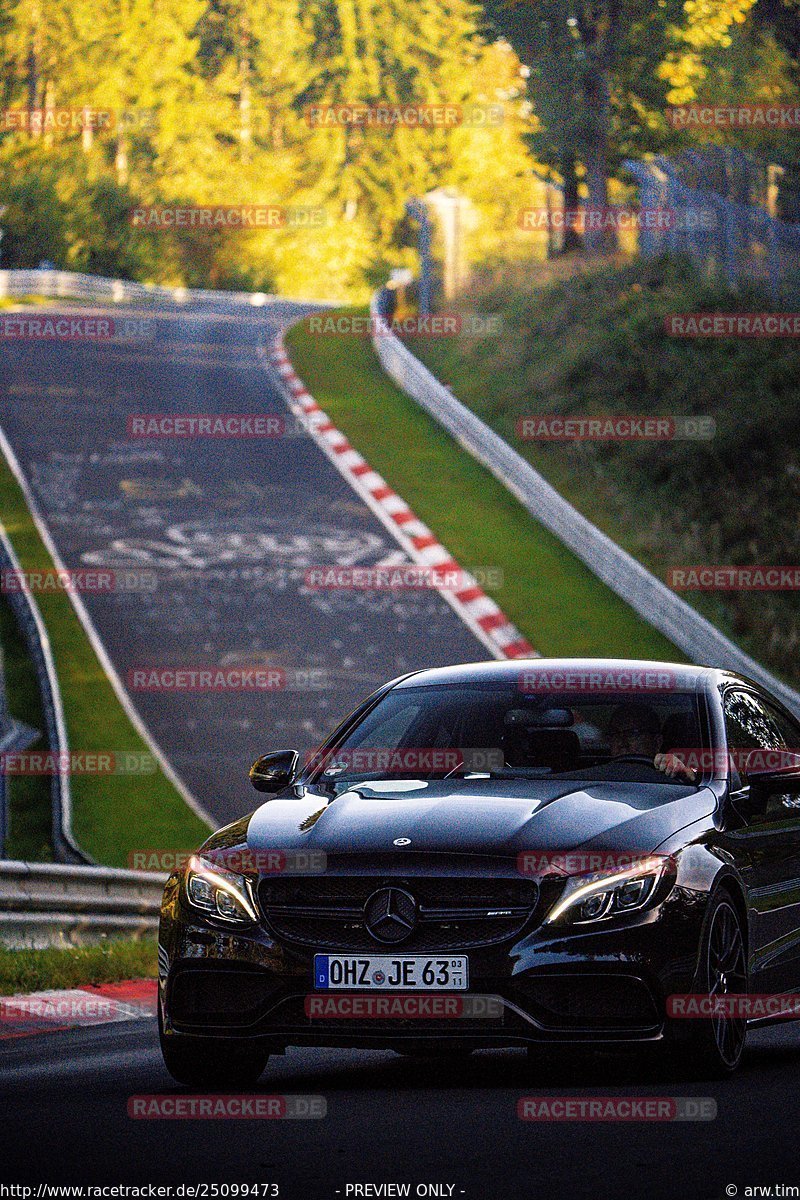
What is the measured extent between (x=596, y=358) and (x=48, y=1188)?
34067mm

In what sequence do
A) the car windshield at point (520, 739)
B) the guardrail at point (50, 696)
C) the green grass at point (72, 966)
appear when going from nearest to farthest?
the car windshield at point (520, 739) < the green grass at point (72, 966) < the guardrail at point (50, 696)

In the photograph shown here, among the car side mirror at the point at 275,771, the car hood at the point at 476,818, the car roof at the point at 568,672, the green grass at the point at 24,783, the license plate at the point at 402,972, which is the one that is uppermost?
the car roof at the point at 568,672

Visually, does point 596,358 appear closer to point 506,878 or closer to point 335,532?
point 335,532

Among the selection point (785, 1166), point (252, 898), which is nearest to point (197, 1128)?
point (252, 898)

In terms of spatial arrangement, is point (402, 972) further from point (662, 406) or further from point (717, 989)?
point (662, 406)

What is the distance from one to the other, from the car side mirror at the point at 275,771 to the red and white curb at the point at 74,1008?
2.19 m

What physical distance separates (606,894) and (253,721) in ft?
48.1

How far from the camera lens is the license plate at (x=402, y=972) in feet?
23.3

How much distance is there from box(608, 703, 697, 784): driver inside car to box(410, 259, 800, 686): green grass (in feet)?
53.3

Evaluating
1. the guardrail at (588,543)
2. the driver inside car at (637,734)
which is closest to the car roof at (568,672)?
the driver inside car at (637,734)

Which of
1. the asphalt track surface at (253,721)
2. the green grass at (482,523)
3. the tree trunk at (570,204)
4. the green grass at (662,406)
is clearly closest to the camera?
the asphalt track surface at (253,721)

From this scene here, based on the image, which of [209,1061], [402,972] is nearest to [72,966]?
[209,1061]

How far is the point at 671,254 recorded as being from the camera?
1660 inches

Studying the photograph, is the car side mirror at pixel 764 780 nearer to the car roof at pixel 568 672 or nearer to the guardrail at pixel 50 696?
the car roof at pixel 568 672
